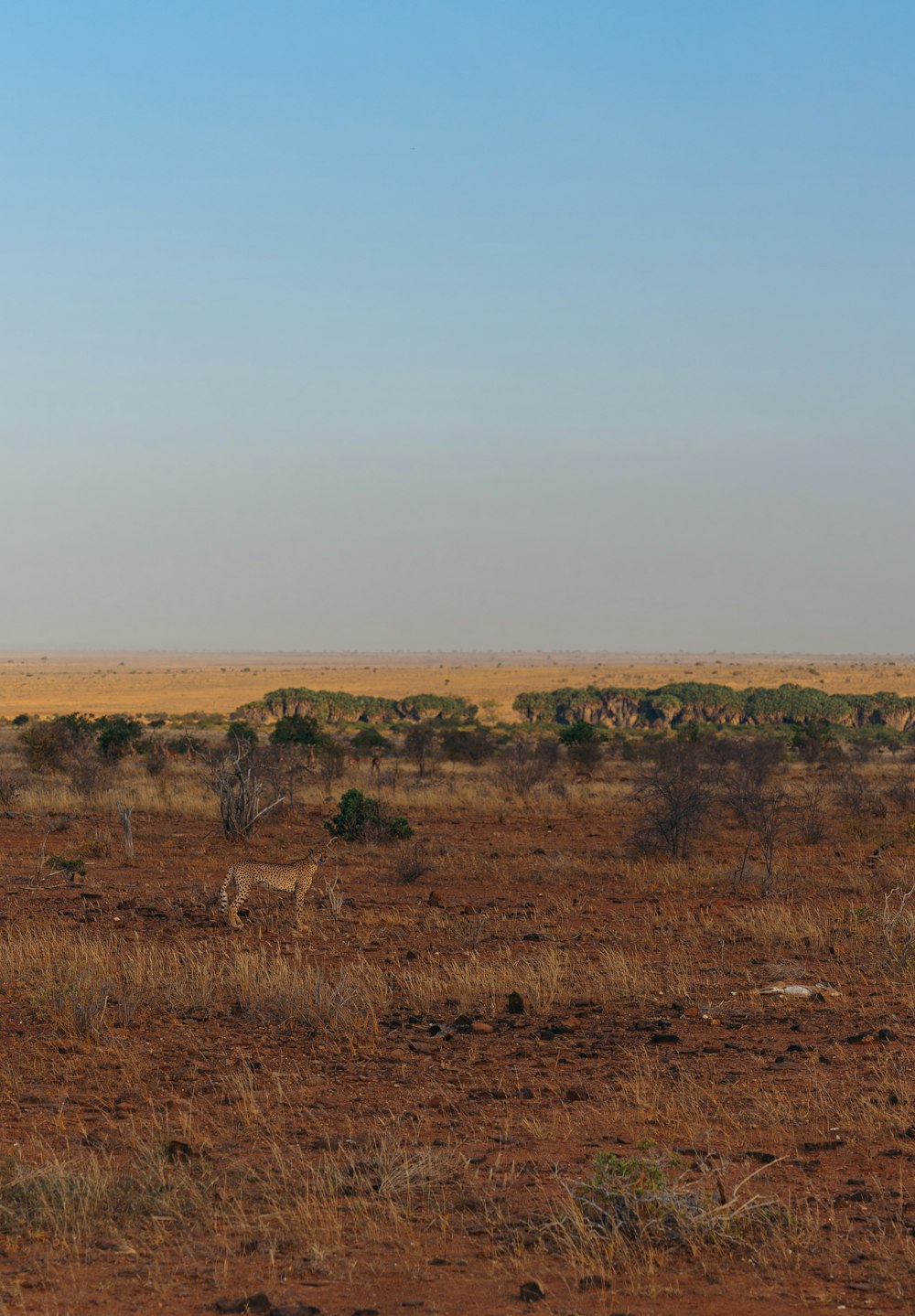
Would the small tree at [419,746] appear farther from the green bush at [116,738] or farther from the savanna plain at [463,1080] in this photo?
the savanna plain at [463,1080]

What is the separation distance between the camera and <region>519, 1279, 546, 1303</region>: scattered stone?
475 cm

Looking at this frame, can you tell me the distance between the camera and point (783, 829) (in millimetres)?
23375

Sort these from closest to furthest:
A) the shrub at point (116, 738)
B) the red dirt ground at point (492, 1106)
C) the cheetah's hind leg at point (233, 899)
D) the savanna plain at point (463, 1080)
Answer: the red dirt ground at point (492, 1106)
the savanna plain at point (463, 1080)
the cheetah's hind leg at point (233, 899)
the shrub at point (116, 738)

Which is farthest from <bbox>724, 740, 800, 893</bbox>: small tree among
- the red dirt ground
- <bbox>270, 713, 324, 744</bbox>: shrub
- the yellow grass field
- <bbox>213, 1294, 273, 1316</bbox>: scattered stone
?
the yellow grass field

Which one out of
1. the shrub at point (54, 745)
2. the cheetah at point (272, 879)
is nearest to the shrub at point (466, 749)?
the shrub at point (54, 745)

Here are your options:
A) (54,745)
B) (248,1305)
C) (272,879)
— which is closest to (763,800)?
(272,879)

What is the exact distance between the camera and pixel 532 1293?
4758mm

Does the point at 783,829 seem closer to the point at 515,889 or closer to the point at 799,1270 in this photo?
the point at 515,889

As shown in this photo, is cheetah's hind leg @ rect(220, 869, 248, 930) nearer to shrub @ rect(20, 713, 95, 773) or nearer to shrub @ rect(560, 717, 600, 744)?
shrub @ rect(20, 713, 95, 773)

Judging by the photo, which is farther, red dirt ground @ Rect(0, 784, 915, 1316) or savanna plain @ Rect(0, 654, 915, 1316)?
savanna plain @ Rect(0, 654, 915, 1316)

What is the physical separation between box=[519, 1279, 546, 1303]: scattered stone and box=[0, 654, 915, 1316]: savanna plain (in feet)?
0.05

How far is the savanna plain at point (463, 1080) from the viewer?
508 centimetres

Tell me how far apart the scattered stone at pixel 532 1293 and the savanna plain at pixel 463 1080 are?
2cm

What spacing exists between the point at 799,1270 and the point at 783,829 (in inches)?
747
